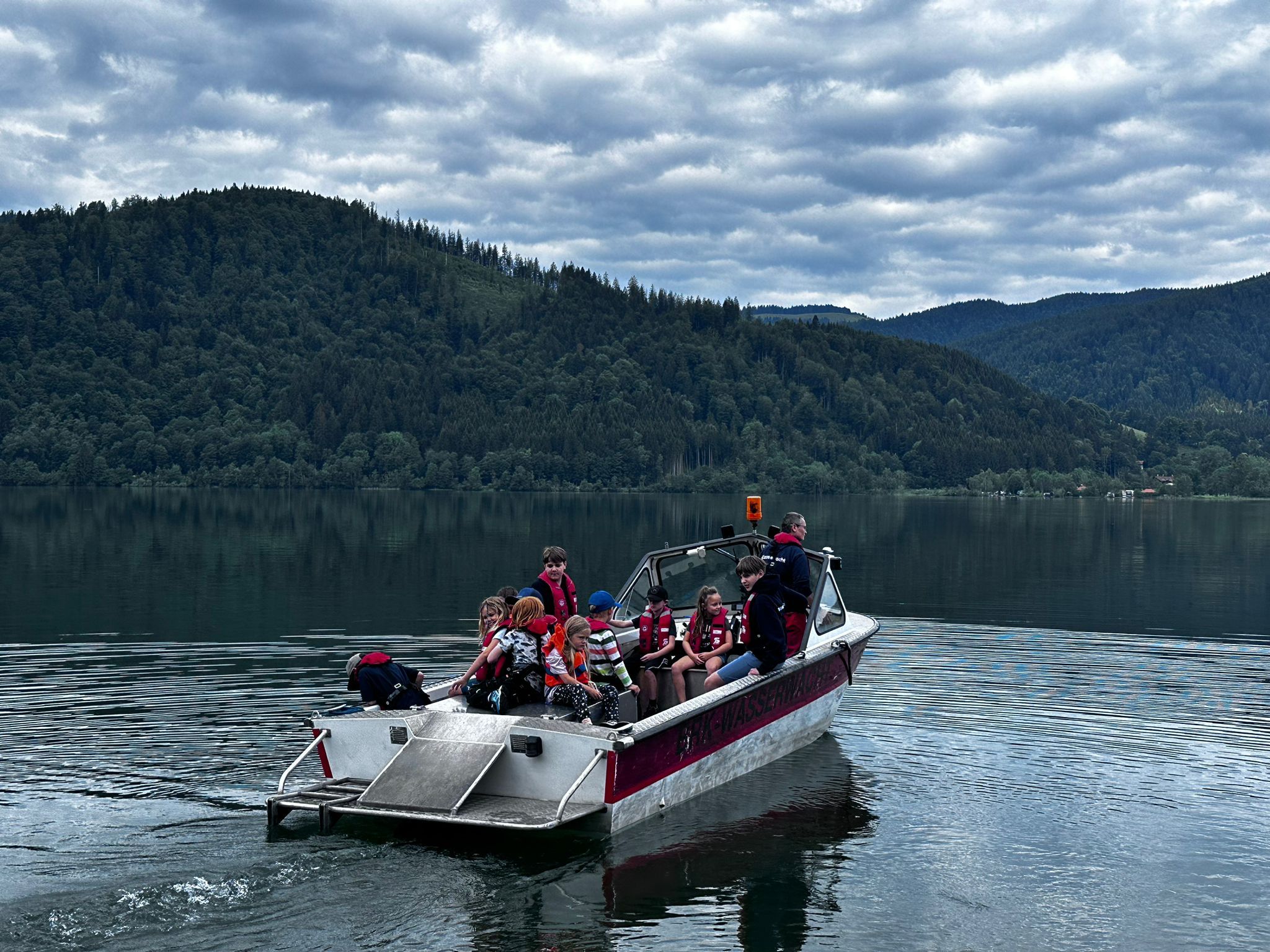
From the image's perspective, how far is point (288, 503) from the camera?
117 meters

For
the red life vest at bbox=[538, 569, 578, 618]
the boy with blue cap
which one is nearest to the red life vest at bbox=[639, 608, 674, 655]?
the red life vest at bbox=[538, 569, 578, 618]

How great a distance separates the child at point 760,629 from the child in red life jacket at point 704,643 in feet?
0.60

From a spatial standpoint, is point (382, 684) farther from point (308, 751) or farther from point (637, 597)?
point (637, 597)

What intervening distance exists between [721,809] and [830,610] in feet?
14.7

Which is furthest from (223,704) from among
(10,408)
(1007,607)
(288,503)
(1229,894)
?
(10,408)

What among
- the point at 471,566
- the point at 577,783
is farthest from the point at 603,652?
the point at 471,566

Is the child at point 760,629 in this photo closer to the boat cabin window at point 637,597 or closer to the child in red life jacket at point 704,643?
the child in red life jacket at point 704,643

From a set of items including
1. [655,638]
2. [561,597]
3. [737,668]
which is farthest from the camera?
[655,638]

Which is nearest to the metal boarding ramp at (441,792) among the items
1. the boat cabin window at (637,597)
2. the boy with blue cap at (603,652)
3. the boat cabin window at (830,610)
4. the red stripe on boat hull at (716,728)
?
the red stripe on boat hull at (716,728)

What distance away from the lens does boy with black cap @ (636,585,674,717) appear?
1362cm

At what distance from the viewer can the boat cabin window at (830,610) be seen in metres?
15.8

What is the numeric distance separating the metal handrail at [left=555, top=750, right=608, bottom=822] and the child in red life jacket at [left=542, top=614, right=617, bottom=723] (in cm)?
87

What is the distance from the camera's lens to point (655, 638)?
1391 centimetres

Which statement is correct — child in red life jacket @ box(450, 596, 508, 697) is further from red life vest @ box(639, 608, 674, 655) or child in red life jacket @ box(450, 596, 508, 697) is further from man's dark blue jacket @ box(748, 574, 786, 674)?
man's dark blue jacket @ box(748, 574, 786, 674)
